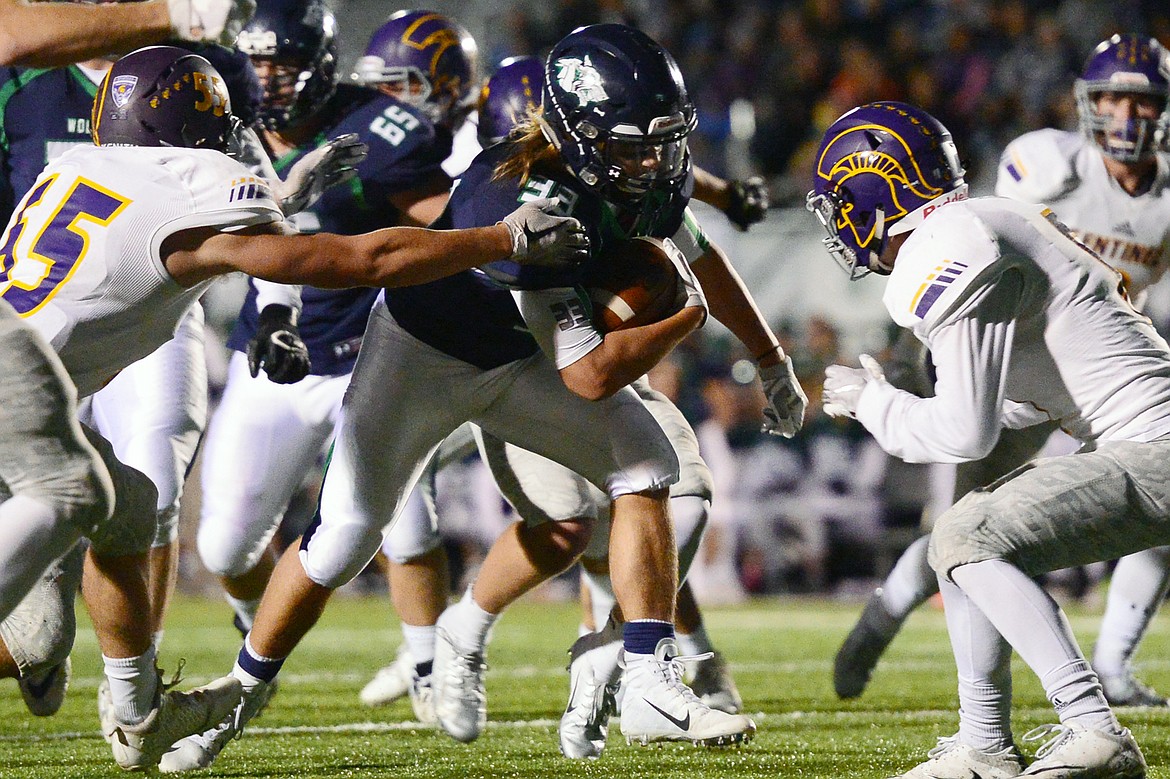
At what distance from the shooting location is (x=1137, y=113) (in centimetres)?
495

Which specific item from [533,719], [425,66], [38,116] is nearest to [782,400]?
[533,719]

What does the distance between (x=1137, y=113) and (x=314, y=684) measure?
11.1 ft

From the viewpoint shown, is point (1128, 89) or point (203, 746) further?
point (1128, 89)

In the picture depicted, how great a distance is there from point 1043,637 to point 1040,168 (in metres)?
2.59

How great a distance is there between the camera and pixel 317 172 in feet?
12.5

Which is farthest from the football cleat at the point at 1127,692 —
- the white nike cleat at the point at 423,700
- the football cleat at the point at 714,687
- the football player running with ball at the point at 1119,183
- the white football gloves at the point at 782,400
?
the white nike cleat at the point at 423,700

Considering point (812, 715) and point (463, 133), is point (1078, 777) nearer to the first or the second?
point (812, 715)

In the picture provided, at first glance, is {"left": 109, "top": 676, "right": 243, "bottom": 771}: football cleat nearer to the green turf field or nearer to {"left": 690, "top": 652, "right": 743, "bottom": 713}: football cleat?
the green turf field

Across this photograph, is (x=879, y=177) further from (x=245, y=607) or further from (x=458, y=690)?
(x=245, y=607)

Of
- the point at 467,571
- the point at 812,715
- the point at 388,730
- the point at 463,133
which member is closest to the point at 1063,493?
the point at 812,715

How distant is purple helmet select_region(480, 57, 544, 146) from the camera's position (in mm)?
4469

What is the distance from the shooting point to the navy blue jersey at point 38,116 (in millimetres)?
4082

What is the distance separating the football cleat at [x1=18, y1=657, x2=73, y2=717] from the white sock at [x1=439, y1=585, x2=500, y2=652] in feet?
3.41

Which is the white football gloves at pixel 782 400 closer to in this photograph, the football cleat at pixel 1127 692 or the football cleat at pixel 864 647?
the football cleat at pixel 864 647
